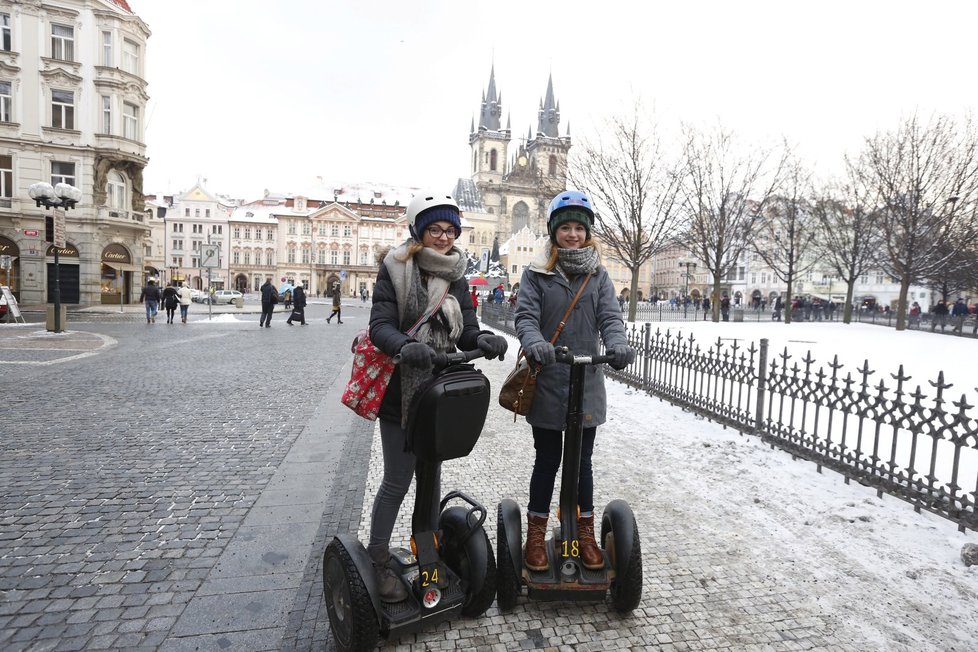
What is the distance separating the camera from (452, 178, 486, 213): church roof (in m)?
101

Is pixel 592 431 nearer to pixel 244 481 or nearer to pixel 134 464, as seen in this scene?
pixel 244 481

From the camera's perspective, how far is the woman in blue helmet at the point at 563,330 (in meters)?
2.86

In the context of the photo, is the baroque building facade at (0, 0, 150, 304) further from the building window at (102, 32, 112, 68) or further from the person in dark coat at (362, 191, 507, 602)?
the person in dark coat at (362, 191, 507, 602)

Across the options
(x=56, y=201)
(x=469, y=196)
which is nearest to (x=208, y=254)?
(x=56, y=201)

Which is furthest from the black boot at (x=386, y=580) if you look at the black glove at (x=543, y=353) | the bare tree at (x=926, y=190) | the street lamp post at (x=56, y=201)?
the bare tree at (x=926, y=190)

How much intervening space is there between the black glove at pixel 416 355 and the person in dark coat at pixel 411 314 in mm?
293

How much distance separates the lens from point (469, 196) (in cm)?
10231

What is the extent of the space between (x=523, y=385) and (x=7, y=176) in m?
35.8

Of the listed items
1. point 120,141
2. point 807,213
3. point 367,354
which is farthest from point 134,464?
point 807,213

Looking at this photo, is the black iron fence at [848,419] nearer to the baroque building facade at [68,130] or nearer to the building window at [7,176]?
the baroque building facade at [68,130]

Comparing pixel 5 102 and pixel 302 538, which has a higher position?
pixel 5 102

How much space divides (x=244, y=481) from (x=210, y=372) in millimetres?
6177

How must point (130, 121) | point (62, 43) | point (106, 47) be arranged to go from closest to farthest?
point (62, 43)
point (106, 47)
point (130, 121)

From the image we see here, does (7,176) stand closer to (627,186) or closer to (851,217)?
(627,186)
